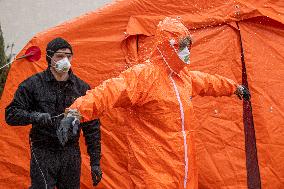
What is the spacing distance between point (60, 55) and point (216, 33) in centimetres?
162

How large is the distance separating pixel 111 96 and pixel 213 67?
175 cm

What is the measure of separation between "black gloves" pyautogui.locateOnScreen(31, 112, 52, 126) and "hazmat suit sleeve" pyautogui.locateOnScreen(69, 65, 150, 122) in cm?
44

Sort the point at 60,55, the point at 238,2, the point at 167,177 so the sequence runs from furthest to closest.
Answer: the point at 238,2
the point at 60,55
the point at 167,177

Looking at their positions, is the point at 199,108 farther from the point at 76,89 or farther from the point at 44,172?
the point at 44,172

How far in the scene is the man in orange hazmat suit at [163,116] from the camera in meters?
3.13

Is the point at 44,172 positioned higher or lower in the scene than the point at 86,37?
lower

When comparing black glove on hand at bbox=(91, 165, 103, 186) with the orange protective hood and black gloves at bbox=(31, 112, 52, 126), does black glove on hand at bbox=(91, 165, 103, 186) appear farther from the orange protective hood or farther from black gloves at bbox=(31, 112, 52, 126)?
the orange protective hood

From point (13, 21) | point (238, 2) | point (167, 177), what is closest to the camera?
point (167, 177)

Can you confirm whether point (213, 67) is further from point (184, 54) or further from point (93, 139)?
point (93, 139)

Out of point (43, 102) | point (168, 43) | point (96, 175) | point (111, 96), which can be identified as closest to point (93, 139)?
point (96, 175)

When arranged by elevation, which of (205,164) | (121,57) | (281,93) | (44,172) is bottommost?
(205,164)

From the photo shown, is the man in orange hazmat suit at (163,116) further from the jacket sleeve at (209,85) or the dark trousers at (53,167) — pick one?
the dark trousers at (53,167)

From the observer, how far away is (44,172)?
3363 mm

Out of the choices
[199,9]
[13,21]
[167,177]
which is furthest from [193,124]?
[13,21]
